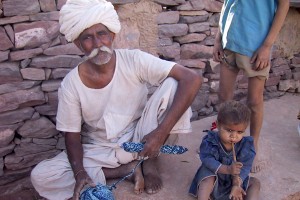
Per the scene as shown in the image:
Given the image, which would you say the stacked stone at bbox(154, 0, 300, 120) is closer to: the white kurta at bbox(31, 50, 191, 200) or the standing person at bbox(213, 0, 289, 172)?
the standing person at bbox(213, 0, 289, 172)

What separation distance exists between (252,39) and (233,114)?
0.59 m

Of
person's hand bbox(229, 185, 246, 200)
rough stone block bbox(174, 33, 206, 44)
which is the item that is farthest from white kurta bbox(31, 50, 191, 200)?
rough stone block bbox(174, 33, 206, 44)

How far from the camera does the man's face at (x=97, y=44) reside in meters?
2.21

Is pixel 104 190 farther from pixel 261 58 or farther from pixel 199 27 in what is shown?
pixel 199 27

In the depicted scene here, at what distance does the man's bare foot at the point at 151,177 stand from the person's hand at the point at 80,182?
34cm

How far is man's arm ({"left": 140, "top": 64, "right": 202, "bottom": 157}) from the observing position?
2195 mm

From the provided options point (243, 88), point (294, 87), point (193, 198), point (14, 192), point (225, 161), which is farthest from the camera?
point (294, 87)

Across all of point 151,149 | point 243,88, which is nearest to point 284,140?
point 243,88

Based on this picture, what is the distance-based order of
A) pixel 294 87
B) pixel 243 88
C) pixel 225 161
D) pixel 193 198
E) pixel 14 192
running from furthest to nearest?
pixel 294 87
pixel 243 88
pixel 14 192
pixel 193 198
pixel 225 161

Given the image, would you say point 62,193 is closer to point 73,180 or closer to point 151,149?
point 73,180

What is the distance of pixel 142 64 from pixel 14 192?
1.42m

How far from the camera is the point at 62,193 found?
93.7 inches

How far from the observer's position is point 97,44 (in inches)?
87.0

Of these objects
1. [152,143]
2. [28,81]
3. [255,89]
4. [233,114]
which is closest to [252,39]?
[255,89]
